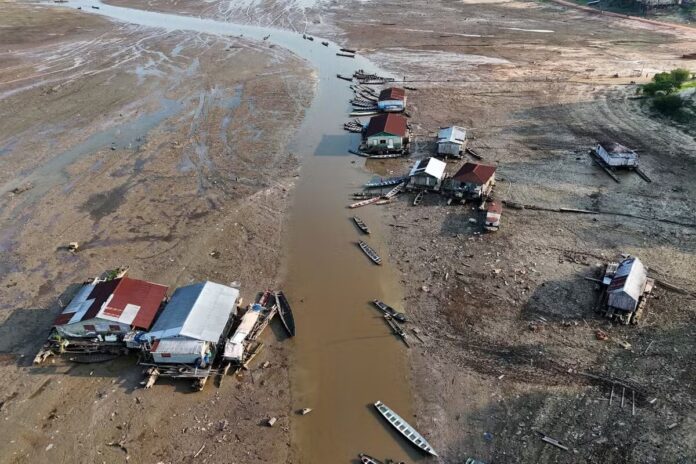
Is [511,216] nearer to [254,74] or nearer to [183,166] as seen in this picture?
[183,166]

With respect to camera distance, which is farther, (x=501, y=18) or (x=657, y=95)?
(x=501, y=18)

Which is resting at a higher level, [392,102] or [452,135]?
[392,102]

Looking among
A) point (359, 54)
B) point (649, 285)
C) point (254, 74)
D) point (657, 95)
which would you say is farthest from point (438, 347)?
point (359, 54)

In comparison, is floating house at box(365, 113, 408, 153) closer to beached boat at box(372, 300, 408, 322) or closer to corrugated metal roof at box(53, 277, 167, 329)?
beached boat at box(372, 300, 408, 322)

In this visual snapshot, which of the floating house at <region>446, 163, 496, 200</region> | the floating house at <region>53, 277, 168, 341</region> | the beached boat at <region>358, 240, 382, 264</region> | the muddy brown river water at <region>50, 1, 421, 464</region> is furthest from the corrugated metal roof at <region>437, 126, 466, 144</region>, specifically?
the floating house at <region>53, 277, 168, 341</region>

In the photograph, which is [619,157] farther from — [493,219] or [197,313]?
[197,313]

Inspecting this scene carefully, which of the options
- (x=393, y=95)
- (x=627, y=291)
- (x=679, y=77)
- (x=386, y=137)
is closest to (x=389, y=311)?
(x=627, y=291)
